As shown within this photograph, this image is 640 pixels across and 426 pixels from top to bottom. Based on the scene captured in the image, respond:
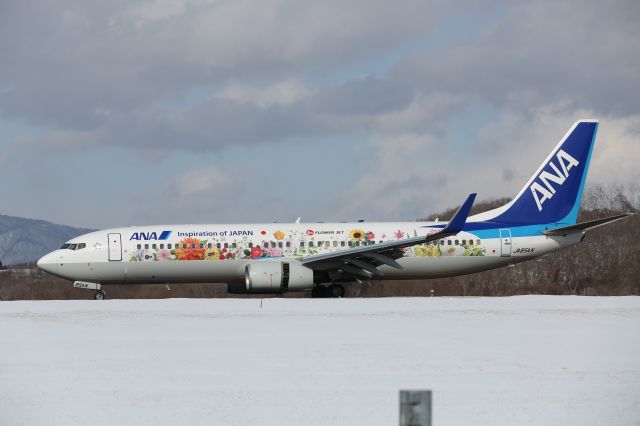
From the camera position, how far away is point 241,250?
32781 millimetres

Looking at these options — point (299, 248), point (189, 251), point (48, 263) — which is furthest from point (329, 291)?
point (48, 263)

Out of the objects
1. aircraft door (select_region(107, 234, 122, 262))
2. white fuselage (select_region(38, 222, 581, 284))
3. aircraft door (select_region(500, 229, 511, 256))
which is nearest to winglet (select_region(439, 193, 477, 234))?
white fuselage (select_region(38, 222, 581, 284))

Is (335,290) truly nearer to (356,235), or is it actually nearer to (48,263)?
(356,235)

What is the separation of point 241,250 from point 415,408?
89.5 feet

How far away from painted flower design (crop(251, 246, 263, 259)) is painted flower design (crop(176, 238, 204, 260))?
1.83 meters

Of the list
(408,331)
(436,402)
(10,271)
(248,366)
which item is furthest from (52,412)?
(10,271)

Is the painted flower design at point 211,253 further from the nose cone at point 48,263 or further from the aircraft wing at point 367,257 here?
the nose cone at point 48,263

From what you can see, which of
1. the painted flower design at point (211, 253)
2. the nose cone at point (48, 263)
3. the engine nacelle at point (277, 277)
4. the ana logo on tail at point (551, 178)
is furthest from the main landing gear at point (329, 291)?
the nose cone at point (48, 263)

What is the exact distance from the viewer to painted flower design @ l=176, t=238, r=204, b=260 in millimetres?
32625

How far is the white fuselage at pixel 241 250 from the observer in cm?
3256

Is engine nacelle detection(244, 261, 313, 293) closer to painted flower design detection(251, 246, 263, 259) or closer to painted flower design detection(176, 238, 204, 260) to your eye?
painted flower design detection(251, 246, 263, 259)

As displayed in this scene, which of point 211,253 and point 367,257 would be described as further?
point 211,253

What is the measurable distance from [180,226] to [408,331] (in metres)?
19.6

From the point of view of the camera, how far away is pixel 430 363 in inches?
464
